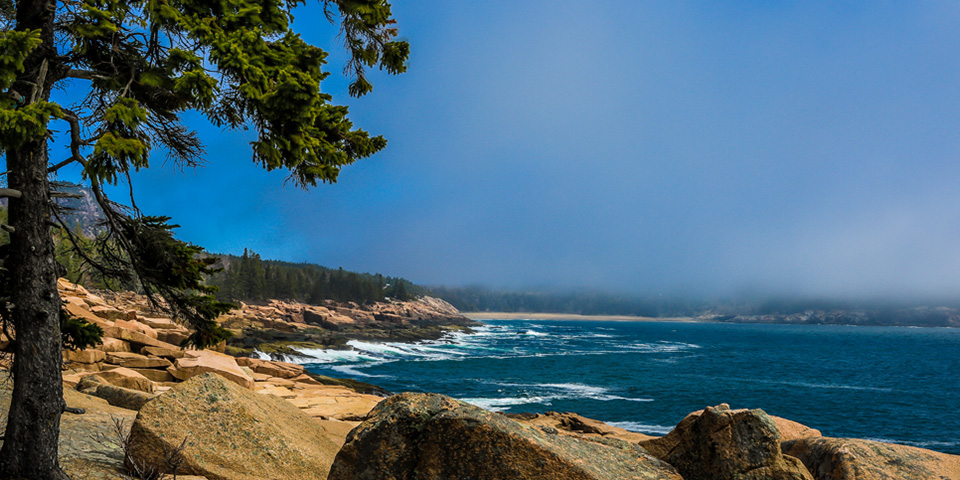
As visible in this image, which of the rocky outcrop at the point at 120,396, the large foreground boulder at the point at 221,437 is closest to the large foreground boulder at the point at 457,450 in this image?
the large foreground boulder at the point at 221,437

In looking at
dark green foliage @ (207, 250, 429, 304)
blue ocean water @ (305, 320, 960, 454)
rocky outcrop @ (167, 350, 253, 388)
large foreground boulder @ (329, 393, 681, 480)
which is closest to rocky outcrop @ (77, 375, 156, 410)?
rocky outcrop @ (167, 350, 253, 388)

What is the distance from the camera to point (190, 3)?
19.4 ft

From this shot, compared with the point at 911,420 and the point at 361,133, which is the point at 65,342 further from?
the point at 911,420

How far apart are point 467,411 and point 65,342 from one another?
23.1 ft

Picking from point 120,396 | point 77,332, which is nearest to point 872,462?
point 77,332

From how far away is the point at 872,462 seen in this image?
5766mm

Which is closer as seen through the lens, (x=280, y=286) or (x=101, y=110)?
(x=101, y=110)

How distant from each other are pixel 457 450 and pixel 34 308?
5624 millimetres

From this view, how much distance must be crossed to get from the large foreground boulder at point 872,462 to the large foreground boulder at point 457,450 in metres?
2.85

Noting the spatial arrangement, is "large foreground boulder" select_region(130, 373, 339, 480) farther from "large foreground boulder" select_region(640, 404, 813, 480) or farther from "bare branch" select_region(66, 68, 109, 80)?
"large foreground boulder" select_region(640, 404, 813, 480)

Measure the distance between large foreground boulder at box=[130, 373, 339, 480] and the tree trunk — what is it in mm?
1022

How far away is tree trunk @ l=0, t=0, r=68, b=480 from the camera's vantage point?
5.61 metres

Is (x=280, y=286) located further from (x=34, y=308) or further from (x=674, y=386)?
(x=34, y=308)

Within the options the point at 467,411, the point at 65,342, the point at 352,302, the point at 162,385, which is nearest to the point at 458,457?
the point at 467,411
